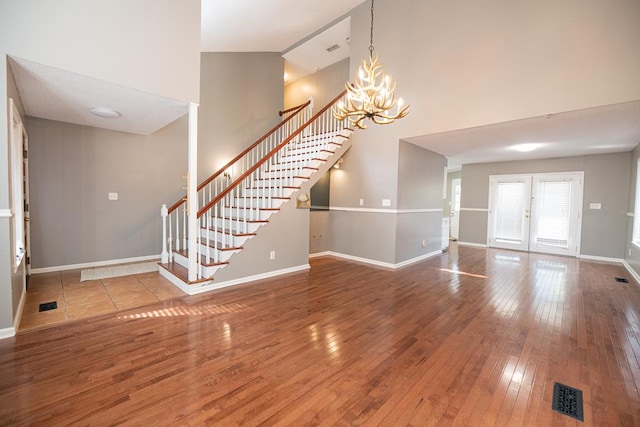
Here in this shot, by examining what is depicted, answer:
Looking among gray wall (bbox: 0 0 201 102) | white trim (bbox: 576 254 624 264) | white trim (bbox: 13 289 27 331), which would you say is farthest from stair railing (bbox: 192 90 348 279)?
white trim (bbox: 576 254 624 264)

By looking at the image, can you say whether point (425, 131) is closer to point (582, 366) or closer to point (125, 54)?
point (582, 366)

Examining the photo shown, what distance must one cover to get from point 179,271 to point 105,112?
8.13 feet

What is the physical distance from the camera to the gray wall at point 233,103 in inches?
237

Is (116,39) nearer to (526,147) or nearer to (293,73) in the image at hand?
(293,73)

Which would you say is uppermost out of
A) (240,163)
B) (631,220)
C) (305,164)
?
(240,163)

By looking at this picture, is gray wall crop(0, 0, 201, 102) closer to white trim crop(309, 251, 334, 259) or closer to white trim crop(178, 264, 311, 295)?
white trim crop(178, 264, 311, 295)

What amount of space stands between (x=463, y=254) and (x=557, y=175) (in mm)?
3084

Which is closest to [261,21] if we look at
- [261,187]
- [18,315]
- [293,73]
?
[293,73]

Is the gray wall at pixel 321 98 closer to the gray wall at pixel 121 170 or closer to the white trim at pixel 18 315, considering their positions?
the gray wall at pixel 121 170

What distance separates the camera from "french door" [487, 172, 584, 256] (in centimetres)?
686

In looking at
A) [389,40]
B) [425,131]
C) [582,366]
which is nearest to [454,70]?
[425,131]

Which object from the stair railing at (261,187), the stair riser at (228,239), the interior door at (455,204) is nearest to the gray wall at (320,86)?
the stair railing at (261,187)

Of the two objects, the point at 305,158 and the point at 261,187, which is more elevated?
the point at 305,158

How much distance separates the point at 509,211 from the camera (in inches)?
310
